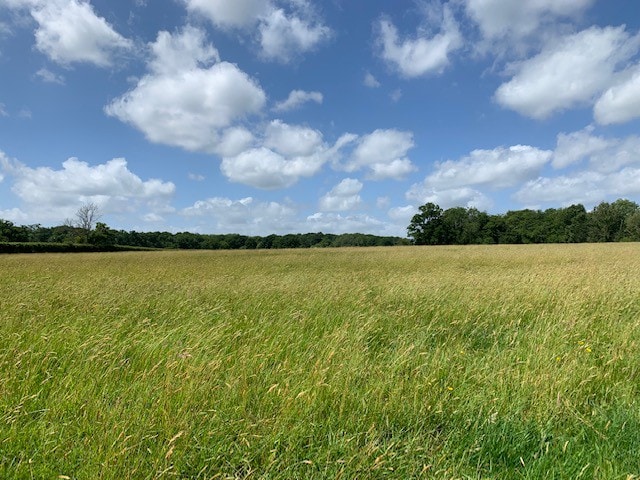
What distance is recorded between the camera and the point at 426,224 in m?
92.1

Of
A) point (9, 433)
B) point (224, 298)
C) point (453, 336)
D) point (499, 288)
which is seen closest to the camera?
point (9, 433)

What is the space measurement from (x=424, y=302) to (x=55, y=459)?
19.0ft

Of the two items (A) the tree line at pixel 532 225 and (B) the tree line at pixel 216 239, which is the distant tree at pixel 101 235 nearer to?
(B) the tree line at pixel 216 239

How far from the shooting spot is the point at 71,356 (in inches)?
141

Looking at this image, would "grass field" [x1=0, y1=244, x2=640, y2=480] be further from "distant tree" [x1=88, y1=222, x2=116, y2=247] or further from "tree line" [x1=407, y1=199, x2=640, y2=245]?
"tree line" [x1=407, y1=199, x2=640, y2=245]

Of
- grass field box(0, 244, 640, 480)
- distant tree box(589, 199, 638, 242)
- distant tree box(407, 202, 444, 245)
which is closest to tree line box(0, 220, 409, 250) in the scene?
distant tree box(407, 202, 444, 245)

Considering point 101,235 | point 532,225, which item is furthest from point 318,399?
point 532,225

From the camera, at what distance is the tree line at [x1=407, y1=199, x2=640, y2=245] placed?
285 ft

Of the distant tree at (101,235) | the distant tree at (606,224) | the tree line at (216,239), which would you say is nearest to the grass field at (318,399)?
the distant tree at (101,235)

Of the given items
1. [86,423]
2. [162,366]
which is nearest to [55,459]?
[86,423]

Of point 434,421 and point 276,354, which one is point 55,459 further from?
point 434,421

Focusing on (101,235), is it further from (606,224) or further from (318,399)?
(606,224)

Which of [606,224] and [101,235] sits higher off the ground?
[606,224]

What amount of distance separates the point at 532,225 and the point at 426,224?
1292 inches
